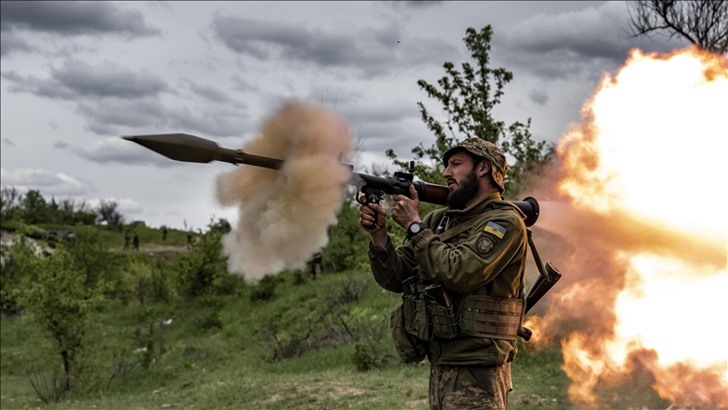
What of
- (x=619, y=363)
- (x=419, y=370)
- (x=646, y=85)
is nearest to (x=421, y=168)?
(x=419, y=370)

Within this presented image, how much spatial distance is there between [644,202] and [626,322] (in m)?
1.95

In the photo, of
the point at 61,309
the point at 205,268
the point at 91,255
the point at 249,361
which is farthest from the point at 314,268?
the point at 61,309

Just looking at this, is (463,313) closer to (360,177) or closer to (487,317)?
(487,317)

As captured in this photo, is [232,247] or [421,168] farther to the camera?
[421,168]

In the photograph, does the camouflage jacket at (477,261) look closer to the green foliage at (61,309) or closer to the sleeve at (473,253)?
the sleeve at (473,253)

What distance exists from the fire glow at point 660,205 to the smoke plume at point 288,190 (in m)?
2.67

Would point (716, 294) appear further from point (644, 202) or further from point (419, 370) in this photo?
point (419, 370)

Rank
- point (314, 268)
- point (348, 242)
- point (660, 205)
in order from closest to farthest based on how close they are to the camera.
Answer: point (660, 205) < point (348, 242) < point (314, 268)

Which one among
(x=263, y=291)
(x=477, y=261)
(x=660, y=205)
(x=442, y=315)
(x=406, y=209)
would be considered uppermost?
(x=660, y=205)

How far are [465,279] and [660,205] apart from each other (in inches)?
134

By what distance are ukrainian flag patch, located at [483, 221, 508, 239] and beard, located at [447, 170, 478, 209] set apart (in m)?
0.31

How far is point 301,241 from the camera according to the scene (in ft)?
16.7

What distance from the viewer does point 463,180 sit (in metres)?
4.72

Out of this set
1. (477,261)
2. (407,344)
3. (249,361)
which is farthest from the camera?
(249,361)
